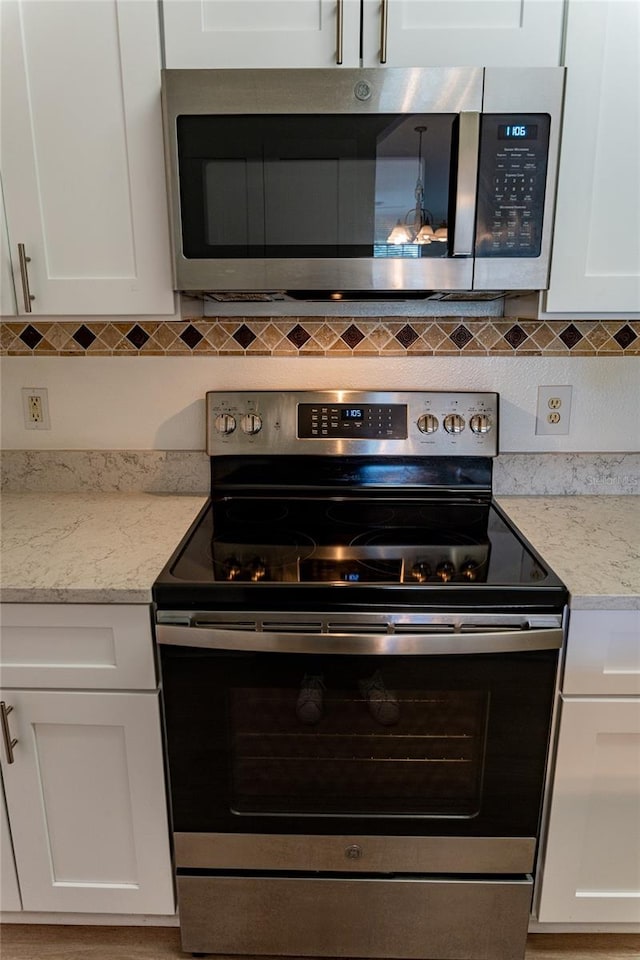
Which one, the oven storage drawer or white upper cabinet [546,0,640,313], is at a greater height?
white upper cabinet [546,0,640,313]

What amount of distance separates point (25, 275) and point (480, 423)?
113 cm

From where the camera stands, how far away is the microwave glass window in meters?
1.17

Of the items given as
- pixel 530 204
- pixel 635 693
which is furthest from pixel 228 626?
pixel 530 204

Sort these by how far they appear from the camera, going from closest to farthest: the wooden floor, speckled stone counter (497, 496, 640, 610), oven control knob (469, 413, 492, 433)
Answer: speckled stone counter (497, 496, 640, 610)
the wooden floor
oven control knob (469, 413, 492, 433)

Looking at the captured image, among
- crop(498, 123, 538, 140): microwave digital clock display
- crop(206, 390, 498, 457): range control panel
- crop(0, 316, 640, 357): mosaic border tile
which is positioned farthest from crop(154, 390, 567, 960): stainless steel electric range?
crop(498, 123, 538, 140): microwave digital clock display

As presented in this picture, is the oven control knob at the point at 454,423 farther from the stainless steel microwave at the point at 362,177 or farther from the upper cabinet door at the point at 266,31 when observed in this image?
the upper cabinet door at the point at 266,31

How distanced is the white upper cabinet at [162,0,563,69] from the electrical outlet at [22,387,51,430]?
934 millimetres

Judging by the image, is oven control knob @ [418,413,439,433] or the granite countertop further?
oven control knob @ [418,413,439,433]

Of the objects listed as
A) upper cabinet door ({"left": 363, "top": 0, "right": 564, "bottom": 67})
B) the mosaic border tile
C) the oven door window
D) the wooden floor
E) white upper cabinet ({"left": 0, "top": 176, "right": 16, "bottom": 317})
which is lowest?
the wooden floor

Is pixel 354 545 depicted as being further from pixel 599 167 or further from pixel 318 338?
pixel 599 167

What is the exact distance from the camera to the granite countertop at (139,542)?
3.73 feet

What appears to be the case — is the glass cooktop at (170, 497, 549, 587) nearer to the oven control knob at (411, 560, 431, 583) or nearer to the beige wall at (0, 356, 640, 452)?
the oven control knob at (411, 560, 431, 583)

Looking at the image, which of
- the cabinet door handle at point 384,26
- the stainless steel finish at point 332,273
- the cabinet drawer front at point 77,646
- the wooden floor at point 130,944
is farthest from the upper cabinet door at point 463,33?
the wooden floor at point 130,944

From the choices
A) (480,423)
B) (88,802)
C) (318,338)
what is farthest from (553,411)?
(88,802)
